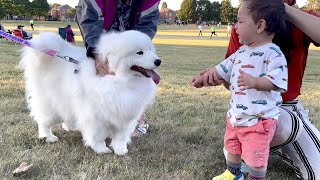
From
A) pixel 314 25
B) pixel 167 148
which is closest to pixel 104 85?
pixel 167 148

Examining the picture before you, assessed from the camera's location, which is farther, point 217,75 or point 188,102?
point 188,102

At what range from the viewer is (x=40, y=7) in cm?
8262

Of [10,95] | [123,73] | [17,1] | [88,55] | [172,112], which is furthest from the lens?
[17,1]

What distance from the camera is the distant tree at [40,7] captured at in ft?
267

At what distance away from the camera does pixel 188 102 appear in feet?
17.1

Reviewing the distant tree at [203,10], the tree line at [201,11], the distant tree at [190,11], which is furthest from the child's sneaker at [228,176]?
the distant tree at [203,10]

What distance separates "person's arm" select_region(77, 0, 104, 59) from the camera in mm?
3152

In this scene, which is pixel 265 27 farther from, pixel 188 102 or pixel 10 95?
pixel 10 95

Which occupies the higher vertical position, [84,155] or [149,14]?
[149,14]

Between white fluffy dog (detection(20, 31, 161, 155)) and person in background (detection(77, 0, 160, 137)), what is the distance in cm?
16

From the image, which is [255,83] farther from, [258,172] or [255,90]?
[258,172]

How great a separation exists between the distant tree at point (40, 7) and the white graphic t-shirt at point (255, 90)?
85.4 m

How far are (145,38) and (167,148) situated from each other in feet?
3.30

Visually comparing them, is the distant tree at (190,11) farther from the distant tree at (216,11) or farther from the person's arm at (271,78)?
the person's arm at (271,78)
